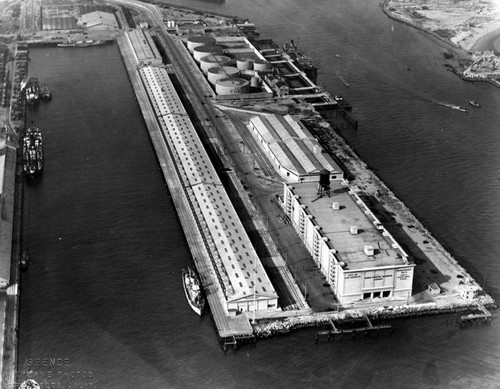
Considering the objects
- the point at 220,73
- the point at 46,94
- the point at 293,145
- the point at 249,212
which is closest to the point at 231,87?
the point at 220,73

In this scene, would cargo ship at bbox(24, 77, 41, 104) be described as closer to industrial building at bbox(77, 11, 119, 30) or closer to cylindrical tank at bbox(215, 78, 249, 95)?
cylindrical tank at bbox(215, 78, 249, 95)

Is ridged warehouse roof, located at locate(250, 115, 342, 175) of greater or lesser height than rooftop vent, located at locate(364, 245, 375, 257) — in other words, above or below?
below

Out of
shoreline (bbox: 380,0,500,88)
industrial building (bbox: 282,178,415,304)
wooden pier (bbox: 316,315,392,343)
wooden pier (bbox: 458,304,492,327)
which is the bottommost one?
shoreline (bbox: 380,0,500,88)

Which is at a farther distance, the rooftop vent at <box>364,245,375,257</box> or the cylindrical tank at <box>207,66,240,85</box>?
the cylindrical tank at <box>207,66,240,85</box>

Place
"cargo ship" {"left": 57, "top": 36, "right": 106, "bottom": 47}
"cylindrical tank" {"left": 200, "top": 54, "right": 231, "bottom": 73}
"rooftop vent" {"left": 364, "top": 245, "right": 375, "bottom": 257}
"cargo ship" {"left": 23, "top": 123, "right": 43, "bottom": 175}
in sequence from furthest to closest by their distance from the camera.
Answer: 1. "cargo ship" {"left": 57, "top": 36, "right": 106, "bottom": 47}
2. "cylindrical tank" {"left": 200, "top": 54, "right": 231, "bottom": 73}
3. "cargo ship" {"left": 23, "top": 123, "right": 43, "bottom": 175}
4. "rooftop vent" {"left": 364, "top": 245, "right": 375, "bottom": 257}

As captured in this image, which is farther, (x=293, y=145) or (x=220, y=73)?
(x=220, y=73)

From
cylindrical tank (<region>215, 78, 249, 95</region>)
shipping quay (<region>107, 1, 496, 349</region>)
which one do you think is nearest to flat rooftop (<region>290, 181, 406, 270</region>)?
shipping quay (<region>107, 1, 496, 349</region>)

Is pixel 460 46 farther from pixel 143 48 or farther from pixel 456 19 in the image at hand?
pixel 143 48
